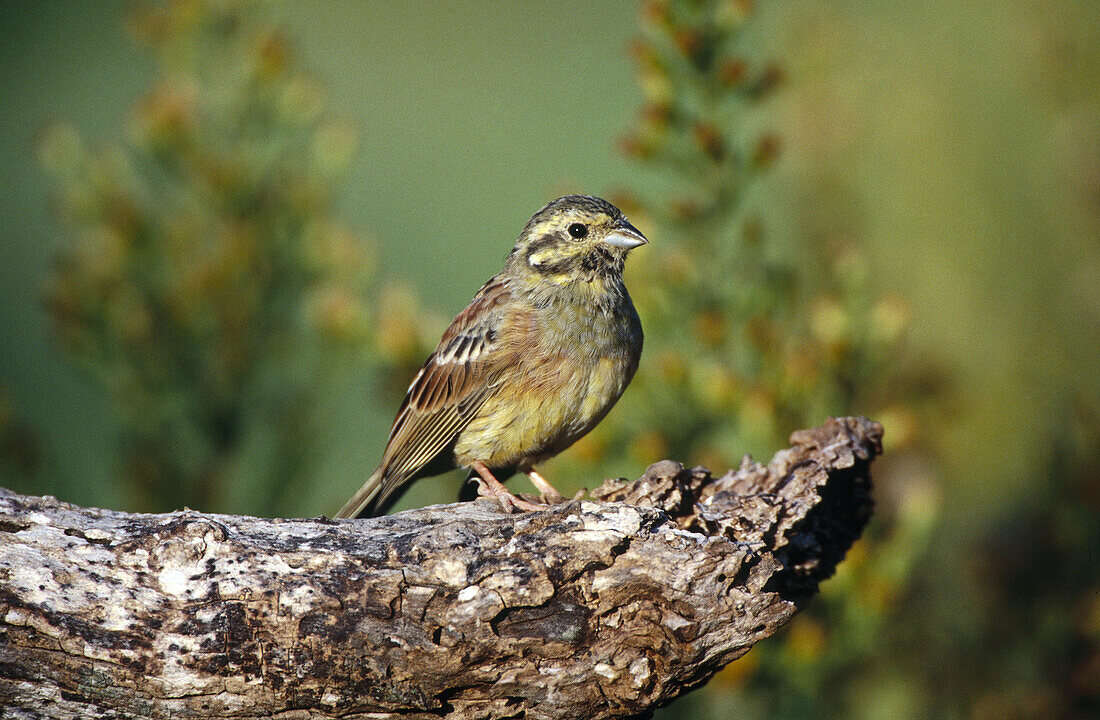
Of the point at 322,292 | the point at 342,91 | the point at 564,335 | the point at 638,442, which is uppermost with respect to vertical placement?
the point at 342,91

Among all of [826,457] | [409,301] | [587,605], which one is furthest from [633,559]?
[409,301]

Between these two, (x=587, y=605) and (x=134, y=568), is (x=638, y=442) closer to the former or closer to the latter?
(x=587, y=605)

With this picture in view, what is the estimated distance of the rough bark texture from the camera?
249cm

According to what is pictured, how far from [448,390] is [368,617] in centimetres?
145

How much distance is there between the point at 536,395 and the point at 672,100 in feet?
3.82

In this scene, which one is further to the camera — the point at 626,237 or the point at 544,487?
the point at 544,487

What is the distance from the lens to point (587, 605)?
257 centimetres

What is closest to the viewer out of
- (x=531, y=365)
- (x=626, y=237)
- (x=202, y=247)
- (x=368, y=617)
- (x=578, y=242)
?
(x=368, y=617)

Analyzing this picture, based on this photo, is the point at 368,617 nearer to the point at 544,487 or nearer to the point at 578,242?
the point at 544,487

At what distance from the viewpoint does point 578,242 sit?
3.98m

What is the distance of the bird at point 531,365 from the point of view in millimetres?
3686

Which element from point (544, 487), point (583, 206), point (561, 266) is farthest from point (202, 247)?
point (544, 487)

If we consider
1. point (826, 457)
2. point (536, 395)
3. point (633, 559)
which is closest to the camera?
point (633, 559)

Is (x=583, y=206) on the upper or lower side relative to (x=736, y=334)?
upper
